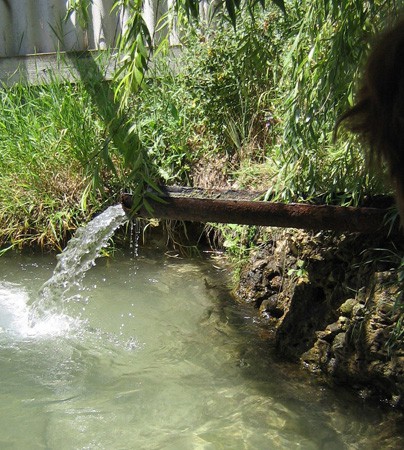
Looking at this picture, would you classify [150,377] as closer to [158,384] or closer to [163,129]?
[158,384]

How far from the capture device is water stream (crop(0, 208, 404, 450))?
2957 millimetres

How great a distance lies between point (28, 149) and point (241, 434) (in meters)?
3.16

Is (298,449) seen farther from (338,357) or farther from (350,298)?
(350,298)

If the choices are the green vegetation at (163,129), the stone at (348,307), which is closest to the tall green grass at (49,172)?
the green vegetation at (163,129)

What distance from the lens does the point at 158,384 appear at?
3369mm

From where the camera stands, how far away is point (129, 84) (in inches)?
121

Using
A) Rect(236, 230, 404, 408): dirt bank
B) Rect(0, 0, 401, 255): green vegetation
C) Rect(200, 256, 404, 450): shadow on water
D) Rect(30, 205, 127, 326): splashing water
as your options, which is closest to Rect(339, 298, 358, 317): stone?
Rect(236, 230, 404, 408): dirt bank

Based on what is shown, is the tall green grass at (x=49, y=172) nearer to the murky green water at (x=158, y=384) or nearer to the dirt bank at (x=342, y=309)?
the murky green water at (x=158, y=384)

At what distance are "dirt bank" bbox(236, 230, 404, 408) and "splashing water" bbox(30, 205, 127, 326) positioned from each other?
0.99m

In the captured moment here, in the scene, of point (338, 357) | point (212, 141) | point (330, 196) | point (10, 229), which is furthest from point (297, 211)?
point (10, 229)

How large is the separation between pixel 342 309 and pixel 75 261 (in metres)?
1.76

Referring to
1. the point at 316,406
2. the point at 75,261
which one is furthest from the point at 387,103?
the point at 75,261

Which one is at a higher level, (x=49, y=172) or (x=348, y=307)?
(x=49, y=172)

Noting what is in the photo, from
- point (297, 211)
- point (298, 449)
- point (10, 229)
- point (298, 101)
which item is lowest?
point (298, 449)
